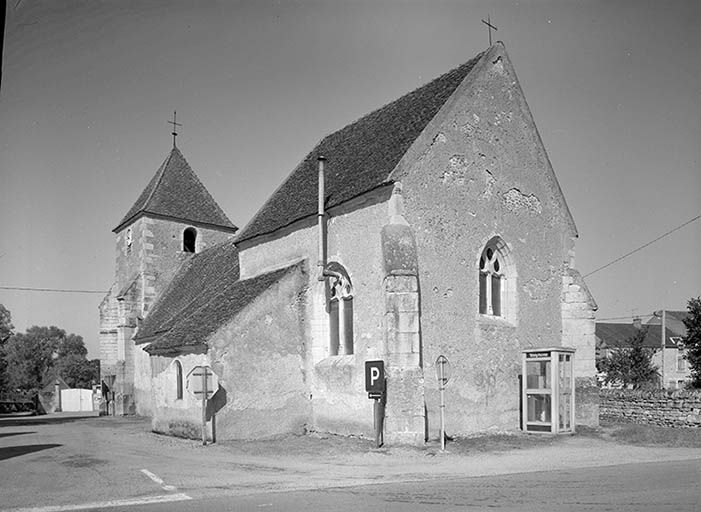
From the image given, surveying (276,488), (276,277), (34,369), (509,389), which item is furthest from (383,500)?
(34,369)

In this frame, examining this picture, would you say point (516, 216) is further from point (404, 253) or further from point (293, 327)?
point (293, 327)

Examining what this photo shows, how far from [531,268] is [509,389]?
383cm

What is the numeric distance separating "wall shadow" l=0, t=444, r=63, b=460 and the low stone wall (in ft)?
62.0

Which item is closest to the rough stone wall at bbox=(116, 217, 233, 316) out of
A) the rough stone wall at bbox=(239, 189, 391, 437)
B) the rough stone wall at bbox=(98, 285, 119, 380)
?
the rough stone wall at bbox=(98, 285, 119, 380)

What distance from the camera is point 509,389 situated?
1958 centimetres

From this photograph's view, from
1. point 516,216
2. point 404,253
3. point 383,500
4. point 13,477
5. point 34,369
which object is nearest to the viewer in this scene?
point 383,500

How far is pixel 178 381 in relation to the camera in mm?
21578

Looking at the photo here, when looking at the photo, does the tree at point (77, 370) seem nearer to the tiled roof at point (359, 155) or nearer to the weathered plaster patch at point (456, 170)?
the tiled roof at point (359, 155)

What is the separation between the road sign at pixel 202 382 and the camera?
18703 millimetres

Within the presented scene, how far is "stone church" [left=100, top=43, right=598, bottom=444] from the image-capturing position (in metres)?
18.0

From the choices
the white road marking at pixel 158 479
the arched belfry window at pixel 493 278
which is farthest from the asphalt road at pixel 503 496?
the arched belfry window at pixel 493 278

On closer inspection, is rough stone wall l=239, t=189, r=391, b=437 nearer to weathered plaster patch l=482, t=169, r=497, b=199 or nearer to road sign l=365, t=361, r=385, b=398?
road sign l=365, t=361, r=385, b=398

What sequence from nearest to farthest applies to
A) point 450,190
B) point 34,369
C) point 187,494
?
point 187,494 < point 450,190 < point 34,369

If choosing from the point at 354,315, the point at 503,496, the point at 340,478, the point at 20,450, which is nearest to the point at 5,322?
the point at 20,450
